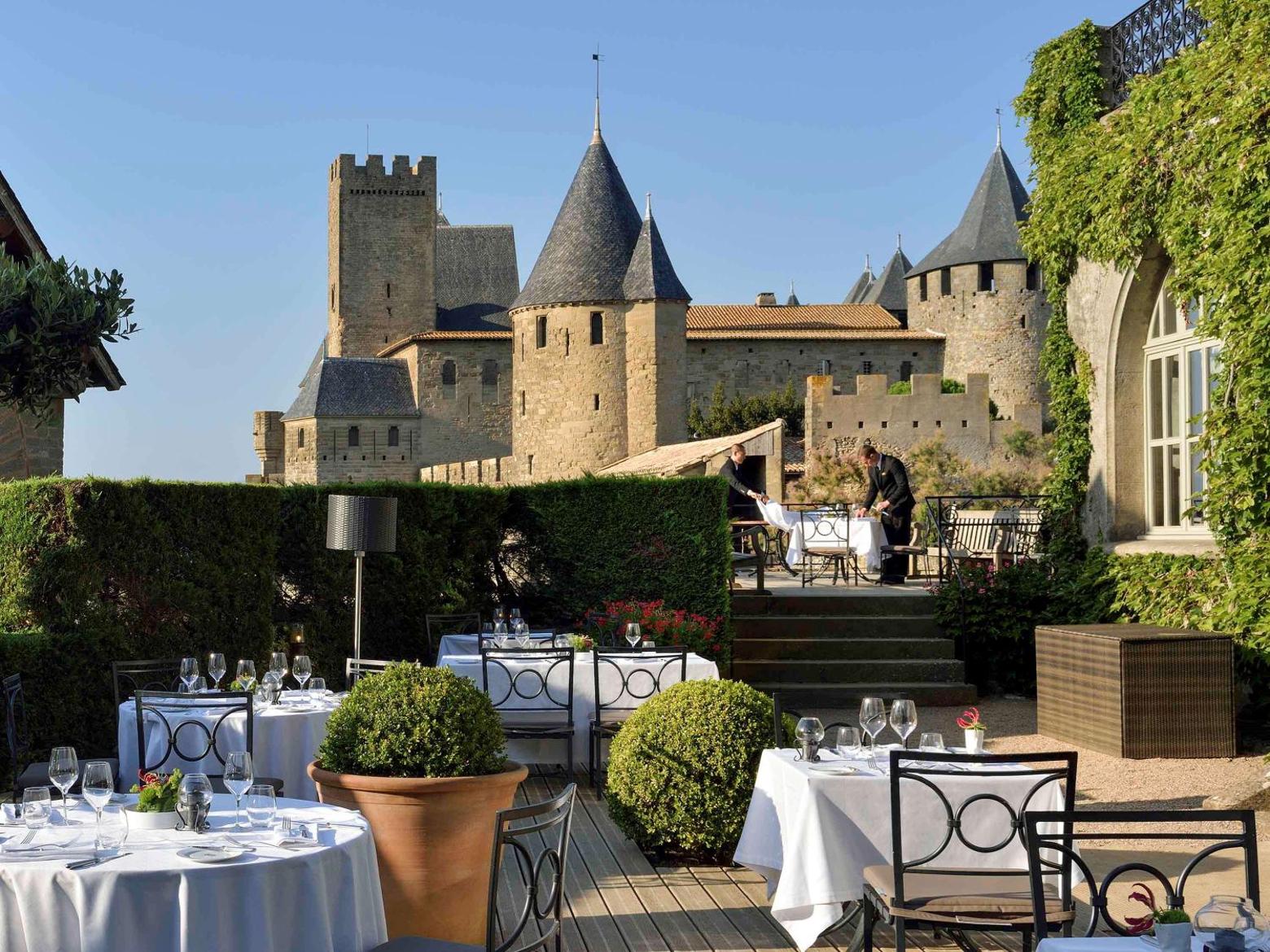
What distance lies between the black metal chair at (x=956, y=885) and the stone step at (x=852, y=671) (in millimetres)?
7335

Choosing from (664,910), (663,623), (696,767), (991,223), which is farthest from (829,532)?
(991,223)

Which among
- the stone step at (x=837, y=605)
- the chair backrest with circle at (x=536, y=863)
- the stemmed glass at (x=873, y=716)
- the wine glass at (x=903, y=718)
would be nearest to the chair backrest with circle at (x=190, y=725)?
the chair backrest with circle at (x=536, y=863)

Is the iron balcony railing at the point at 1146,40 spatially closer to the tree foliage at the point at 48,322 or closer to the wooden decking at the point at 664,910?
the wooden decking at the point at 664,910

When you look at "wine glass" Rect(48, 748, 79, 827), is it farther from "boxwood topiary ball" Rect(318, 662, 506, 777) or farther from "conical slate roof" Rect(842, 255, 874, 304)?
"conical slate roof" Rect(842, 255, 874, 304)

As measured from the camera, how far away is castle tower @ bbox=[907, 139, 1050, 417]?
5350 cm

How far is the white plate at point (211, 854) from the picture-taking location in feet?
12.3

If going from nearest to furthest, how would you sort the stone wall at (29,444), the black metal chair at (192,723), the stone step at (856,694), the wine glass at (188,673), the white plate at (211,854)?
the white plate at (211,854)
the black metal chair at (192,723)
the wine glass at (188,673)
the stone step at (856,694)
the stone wall at (29,444)

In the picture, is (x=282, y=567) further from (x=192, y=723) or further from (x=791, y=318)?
(x=791, y=318)

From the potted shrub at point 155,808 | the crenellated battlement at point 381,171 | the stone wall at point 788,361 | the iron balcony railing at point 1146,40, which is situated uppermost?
the crenellated battlement at point 381,171

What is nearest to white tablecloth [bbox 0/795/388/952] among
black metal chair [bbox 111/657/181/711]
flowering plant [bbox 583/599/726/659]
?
black metal chair [bbox 111/657/181/711]

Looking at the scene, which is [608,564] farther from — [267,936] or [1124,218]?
[267,936]

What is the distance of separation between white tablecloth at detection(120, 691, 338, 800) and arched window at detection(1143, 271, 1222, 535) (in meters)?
6.50

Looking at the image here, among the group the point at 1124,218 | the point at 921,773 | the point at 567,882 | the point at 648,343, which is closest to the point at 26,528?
the point at 567,882

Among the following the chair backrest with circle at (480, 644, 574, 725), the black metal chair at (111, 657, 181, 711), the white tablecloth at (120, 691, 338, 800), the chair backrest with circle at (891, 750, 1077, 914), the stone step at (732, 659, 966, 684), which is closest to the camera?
the chair backrest with circle at (891, 750, 1077, 914)
